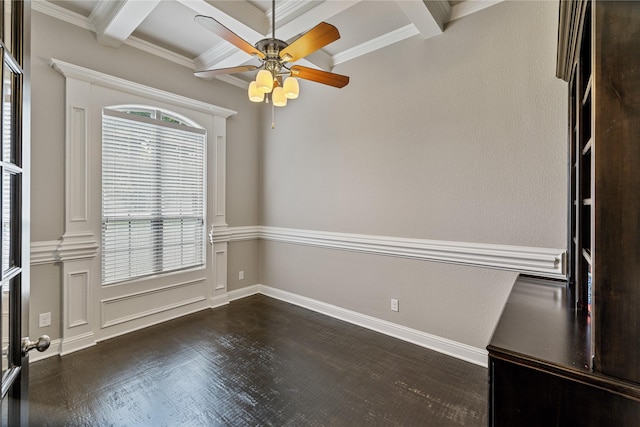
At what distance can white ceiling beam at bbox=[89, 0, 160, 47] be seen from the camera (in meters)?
2.36

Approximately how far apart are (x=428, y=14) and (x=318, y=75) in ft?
3.59

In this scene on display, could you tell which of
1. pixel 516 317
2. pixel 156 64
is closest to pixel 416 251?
pixel 516 317

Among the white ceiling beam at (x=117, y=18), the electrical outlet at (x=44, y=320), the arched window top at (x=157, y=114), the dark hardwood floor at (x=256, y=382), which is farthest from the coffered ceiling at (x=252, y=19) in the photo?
the dark hardwood floor at (x=256, y=382)

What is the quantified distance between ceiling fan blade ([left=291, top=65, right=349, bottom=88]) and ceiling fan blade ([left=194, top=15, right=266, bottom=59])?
0.26 metres

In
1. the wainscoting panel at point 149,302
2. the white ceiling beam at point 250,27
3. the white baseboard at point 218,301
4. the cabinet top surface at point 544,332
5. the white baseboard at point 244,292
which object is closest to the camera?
the cabinet top surface at point 544,332

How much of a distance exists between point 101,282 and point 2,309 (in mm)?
2564

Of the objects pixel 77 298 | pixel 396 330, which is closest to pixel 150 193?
pixel 77 298

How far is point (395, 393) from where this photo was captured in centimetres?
212

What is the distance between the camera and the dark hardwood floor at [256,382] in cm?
189

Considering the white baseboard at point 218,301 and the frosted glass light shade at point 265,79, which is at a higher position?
the frosted glass light shade at point 265,79

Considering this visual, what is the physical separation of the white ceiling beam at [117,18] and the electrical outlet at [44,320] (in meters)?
2.55

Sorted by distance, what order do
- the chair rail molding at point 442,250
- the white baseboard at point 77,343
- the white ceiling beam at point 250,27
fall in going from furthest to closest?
the white baseboard at point 77,343 → the white ceiling beam at point 250,27 → the chair rail molding at point 442,250

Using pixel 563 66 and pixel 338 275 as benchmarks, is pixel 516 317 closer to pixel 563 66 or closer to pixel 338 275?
pixel 563 66

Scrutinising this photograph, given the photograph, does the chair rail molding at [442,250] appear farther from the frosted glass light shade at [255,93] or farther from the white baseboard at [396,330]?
the frosted glass light shade at [255,93]
